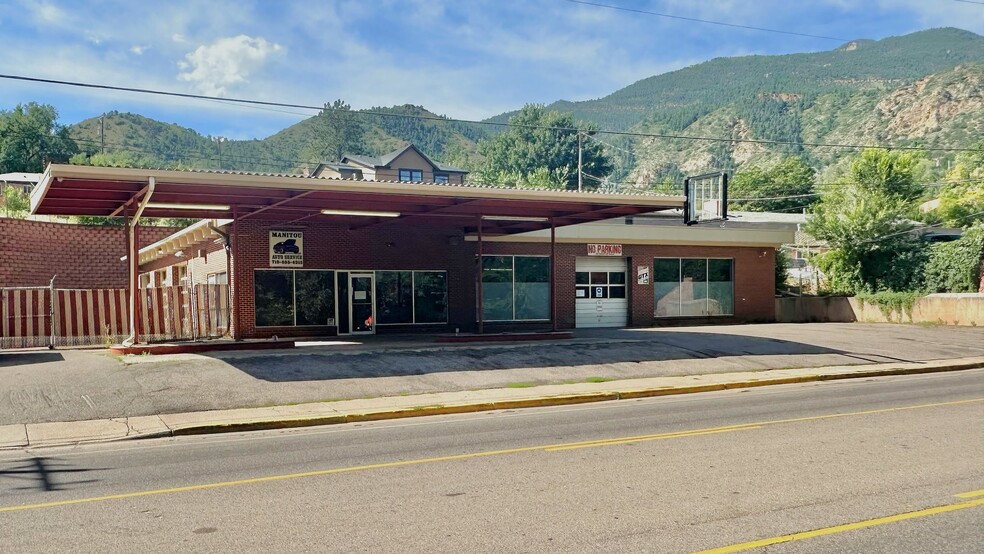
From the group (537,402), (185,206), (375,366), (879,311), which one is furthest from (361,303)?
(879,311)

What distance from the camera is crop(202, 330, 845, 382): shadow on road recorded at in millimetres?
18453

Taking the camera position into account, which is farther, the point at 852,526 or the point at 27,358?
the point at 27,358

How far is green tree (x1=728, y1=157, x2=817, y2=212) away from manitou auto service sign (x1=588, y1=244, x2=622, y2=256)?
64857 mm

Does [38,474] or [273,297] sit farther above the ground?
[273,297]

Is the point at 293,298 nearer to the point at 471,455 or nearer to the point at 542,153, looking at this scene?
the point at 471,455

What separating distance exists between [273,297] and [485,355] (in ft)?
28.9

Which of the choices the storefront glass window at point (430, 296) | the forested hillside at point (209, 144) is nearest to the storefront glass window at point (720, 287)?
the storefront glass window at point (430, 296)

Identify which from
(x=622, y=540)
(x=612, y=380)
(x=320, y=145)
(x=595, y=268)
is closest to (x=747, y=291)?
(x=595, y=268)

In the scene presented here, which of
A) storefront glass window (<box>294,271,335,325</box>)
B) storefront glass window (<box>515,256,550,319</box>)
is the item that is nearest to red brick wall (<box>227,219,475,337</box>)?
storefront glass window (<box>294,271,335,325</box>)

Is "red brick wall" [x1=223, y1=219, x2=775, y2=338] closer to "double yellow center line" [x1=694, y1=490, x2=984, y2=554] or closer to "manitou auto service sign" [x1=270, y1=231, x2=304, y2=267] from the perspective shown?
"manitou auto service sign" [x1=270, y1=231, x2=304, y2=267]

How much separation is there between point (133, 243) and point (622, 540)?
18.5 meters

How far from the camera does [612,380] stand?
1883 cm

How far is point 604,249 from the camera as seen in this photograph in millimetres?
33094

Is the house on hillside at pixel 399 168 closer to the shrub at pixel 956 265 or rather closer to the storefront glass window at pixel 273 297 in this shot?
the shrub at pixel 956 265
